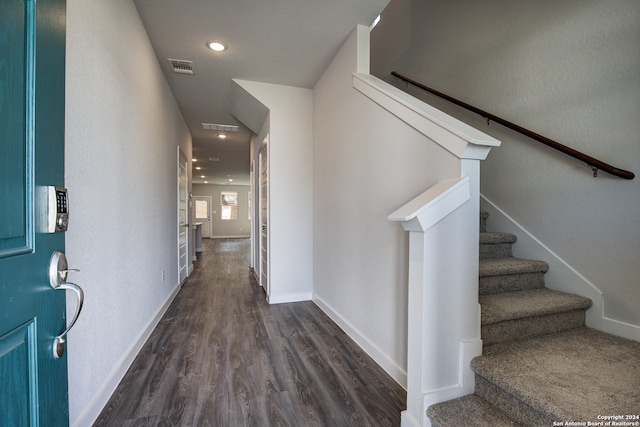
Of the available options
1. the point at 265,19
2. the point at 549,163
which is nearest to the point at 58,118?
the point at 265,19

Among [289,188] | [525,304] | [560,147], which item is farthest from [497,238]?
[289,188]

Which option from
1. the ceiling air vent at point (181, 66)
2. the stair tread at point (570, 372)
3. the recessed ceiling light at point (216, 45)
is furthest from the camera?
the ceiling air vent at point (181, 66)

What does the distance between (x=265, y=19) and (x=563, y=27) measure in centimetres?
210

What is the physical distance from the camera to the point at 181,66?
2.97 meters

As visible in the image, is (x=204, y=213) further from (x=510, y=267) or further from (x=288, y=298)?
(x=510, y=267)

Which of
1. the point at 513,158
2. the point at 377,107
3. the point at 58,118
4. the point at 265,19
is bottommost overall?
the point at 58,118

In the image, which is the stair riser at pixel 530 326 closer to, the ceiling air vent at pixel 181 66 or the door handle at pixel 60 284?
the door handle at pixel 60 284

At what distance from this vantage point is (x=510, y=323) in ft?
5.21

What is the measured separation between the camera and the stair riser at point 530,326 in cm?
156

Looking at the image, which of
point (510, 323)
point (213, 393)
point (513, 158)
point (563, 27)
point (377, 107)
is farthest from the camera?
point (513, 158)

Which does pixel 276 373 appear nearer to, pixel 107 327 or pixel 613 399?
pixel 107 327

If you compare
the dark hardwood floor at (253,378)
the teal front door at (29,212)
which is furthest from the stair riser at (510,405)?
the teal front door at (29,212)

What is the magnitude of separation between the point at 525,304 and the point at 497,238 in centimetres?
61

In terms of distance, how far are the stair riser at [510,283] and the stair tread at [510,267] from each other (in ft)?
0.12
